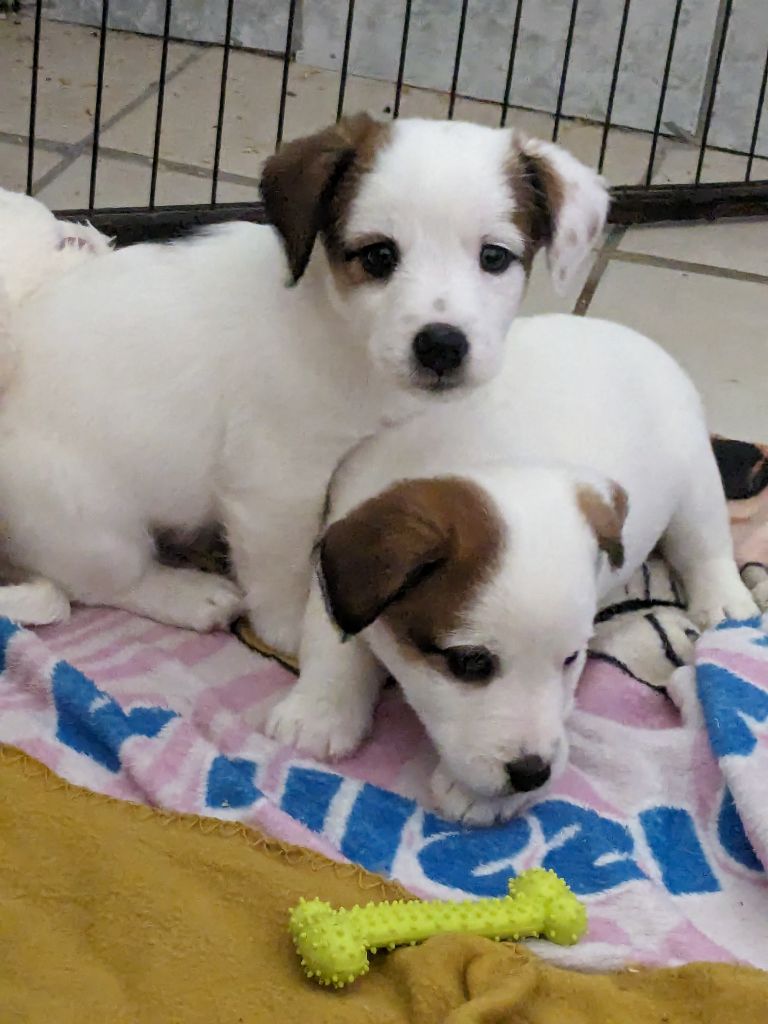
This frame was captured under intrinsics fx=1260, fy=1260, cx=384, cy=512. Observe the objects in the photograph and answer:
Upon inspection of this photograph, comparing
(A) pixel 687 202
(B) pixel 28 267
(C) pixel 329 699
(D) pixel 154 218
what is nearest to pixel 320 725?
(C) pixel 329 699

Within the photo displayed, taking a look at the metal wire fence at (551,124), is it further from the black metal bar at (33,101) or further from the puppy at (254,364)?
the puppy at (254,364)

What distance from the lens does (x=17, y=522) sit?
6.25ft

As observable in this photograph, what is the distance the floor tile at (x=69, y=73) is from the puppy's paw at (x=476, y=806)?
8.92 feet

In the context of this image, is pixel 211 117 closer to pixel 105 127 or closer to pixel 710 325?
pixel 105 127

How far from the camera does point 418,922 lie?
131cm

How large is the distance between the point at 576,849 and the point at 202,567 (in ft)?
2.91

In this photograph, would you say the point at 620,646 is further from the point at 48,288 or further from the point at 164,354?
the point at 48,288

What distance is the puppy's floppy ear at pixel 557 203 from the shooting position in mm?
1829

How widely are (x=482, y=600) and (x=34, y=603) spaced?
2.56ft

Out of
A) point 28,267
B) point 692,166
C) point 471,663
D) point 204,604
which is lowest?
point 204,604

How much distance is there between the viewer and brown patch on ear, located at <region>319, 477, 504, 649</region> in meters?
1.45

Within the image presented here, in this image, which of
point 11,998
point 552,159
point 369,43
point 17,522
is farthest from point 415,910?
point 369,43

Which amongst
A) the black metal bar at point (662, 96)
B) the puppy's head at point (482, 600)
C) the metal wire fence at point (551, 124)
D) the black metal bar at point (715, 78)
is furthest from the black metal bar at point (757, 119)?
the puppy's head at point (482, 600)

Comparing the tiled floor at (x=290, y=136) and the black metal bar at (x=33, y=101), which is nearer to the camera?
the black metal bar at (x=33, y=101)
